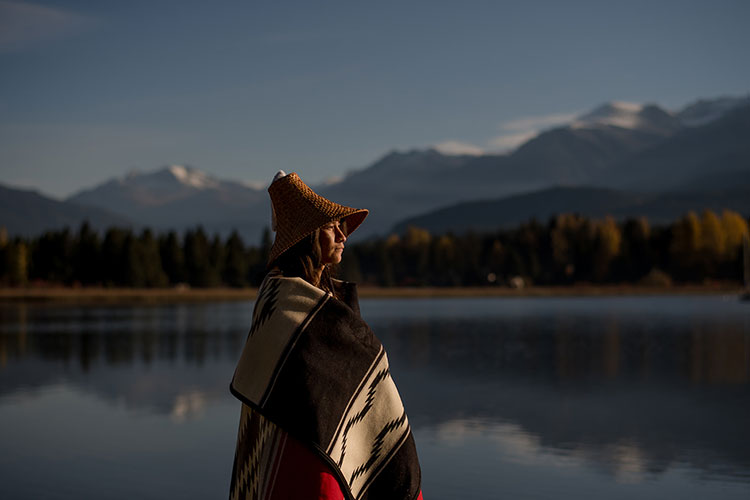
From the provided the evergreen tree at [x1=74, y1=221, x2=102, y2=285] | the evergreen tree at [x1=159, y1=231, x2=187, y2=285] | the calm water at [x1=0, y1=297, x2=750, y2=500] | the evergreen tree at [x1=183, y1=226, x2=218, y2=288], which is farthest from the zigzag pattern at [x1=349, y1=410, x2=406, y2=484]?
the evergreen tree at [x1=183, y1=226, x2=218, y2=288]

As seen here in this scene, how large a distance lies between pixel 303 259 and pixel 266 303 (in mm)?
225

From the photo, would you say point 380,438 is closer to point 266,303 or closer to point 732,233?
point 266,303

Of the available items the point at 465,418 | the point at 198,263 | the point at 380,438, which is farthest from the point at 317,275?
the point at 198,263

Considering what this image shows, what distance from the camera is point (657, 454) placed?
30.1ft

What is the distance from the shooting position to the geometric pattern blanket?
3027mm

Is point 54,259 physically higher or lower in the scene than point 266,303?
higher

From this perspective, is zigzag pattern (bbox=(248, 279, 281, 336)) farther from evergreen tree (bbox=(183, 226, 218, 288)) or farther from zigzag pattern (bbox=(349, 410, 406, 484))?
evergreen tree (bbox=(183, 226, 218, 288))

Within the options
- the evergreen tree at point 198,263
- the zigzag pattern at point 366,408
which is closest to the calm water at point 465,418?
the zigzag pattern at point 366,408

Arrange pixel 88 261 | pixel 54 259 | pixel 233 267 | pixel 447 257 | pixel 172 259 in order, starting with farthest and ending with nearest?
pixel 447 257, pixel 233 267, pixel 172 259, pixel 54 259, pixel 88 261

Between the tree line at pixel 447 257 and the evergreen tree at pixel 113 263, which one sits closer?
the evergreen tree at pixel 113 263

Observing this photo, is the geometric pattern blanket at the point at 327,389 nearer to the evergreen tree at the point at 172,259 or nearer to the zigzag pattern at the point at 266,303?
the zigzag pattern at the point at 266,303

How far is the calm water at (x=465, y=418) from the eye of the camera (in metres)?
8.02

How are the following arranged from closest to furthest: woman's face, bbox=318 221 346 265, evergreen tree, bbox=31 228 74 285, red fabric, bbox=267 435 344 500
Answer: red fabric, bbox=267 435 344 500 → woman's face, bbox=318 221 346 265 → evergreen tree, bbox=31 228 74 285

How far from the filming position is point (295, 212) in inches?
127
